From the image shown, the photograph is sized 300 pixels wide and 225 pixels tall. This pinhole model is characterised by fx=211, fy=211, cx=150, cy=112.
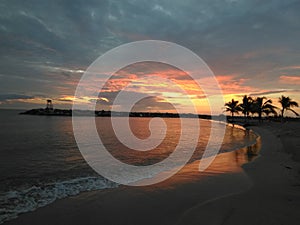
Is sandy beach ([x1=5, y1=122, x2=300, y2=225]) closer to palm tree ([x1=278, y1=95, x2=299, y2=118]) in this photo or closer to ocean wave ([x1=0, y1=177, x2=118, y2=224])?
ocean wave ([x1=0, y1=177, x2=118, y2=224])

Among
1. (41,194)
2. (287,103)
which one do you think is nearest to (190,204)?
(41,194)

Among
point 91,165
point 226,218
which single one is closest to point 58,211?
point 226,218

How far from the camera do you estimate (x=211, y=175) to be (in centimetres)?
984

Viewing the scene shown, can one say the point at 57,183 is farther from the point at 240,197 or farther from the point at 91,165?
the point at 240,197

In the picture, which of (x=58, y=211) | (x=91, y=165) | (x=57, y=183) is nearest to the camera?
(x=58, y=211)

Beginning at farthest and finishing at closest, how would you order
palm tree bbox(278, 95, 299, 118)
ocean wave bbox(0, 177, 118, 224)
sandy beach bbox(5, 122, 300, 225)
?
1. palm tree bbox(278, 95, 299, 118)
2. ocean wave bbox(0, 177, 118, 224)
3. sandy beach bbox(5, 122, 300, 225)

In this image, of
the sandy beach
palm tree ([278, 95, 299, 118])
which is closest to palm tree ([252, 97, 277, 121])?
palm tree ([278, 95, 299, 118])

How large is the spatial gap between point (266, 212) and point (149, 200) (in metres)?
3.32

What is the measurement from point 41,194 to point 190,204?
17.2ft

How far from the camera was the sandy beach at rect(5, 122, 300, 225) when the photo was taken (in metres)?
5.29

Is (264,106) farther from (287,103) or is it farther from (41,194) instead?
(41,194)

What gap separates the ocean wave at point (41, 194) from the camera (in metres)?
6.24

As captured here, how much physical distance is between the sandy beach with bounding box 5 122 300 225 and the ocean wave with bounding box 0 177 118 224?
0.44m

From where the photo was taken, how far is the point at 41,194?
7.52m
